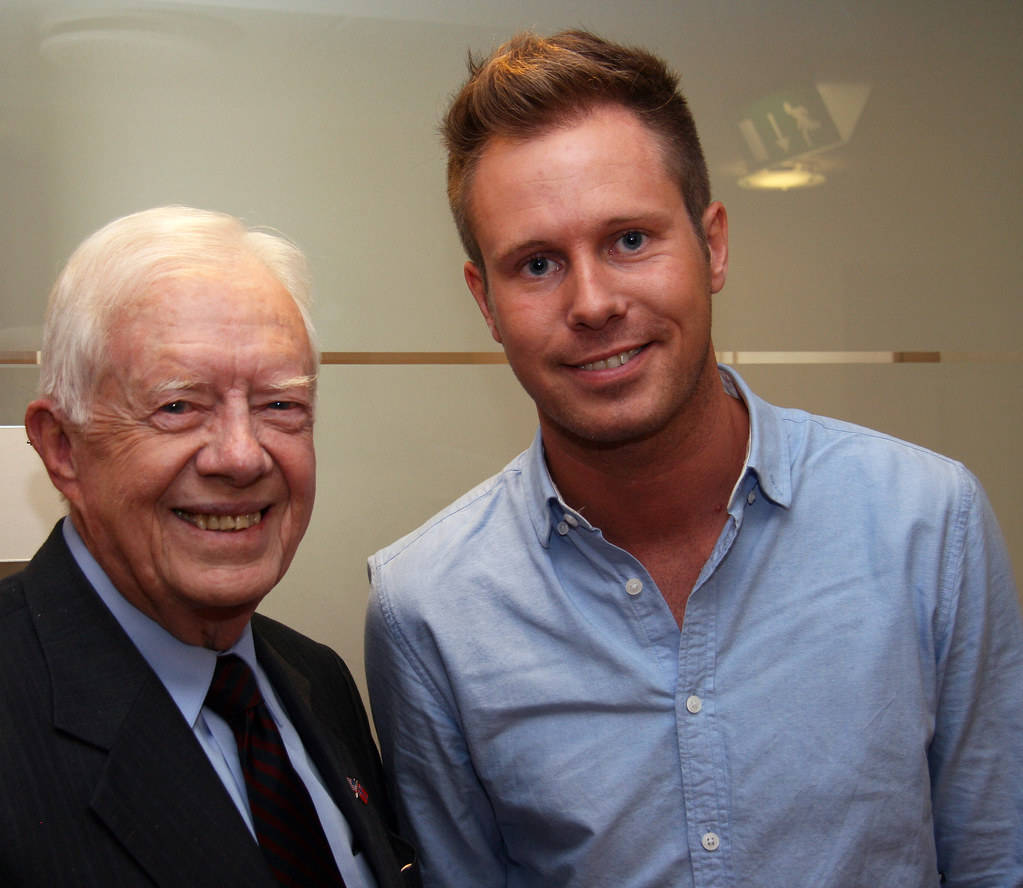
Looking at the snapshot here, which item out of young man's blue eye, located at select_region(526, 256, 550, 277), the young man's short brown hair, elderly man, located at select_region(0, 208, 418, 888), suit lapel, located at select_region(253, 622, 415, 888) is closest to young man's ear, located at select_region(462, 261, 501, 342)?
the young man's short brown hair

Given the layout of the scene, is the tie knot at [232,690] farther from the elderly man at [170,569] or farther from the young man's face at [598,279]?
the young man's face at [598,279]

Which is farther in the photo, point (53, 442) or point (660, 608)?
point (660, 608)

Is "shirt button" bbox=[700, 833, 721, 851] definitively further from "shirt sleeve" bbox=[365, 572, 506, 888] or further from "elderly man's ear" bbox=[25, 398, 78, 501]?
"elderly man's ear" bbox=[25, 398, 78, 501]

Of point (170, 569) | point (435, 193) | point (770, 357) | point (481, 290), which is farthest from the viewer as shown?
point (770, 357)

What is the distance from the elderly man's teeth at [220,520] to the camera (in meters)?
1.29

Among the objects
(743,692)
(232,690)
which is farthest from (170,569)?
(743,692)

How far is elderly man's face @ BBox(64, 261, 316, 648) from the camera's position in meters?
1.24

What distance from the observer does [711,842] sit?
1.40 m

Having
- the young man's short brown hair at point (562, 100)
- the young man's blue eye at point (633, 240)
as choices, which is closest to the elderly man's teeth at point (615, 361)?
the young man's blue eye at point (633, 240)

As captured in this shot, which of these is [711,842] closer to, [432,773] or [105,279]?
[432,773]

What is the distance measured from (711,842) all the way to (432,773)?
46 centimetres

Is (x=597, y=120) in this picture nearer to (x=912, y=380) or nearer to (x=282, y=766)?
(x=282, y=766)

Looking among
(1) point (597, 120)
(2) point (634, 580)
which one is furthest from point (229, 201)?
(2) point (634, 580)

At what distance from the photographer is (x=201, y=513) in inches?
50.7
